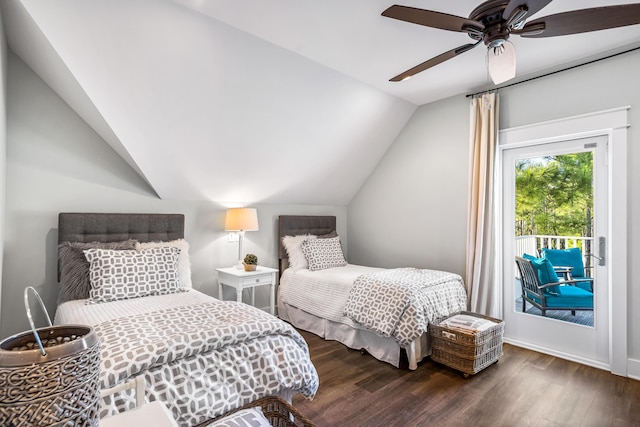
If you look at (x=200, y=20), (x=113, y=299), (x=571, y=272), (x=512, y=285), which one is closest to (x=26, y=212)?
(x=113, y=299)

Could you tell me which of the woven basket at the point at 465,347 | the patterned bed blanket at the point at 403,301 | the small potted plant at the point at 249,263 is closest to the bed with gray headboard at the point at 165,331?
the small potted plant at the point at 249,263

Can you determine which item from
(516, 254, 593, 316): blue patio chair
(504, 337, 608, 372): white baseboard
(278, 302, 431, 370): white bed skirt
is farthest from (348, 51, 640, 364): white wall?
(278, 302, 431, 370): white bed skirt

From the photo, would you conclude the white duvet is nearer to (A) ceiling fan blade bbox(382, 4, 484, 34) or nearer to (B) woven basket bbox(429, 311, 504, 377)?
(B) woven basket bbox(429, 311, 504, 377)

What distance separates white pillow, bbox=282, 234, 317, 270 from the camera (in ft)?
13.5

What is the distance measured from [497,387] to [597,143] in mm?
2248

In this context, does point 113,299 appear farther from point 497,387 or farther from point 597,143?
point 597,143

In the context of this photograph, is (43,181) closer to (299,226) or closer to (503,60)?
(299,226)

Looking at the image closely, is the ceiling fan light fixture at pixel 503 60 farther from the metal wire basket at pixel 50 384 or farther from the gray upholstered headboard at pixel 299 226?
the gray upholstered headboard at pixel 299 226

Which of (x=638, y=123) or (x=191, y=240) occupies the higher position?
(x=638, y=123)

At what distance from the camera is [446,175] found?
391cm

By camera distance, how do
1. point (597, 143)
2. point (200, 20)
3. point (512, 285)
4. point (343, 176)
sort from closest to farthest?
point (200, 20) < point (597, 143) < point (512, 285) < point (343, 176)

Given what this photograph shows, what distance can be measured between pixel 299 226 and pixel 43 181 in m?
2.65

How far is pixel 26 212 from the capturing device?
2.64 metres

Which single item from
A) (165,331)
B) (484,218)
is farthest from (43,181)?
(484,218)
